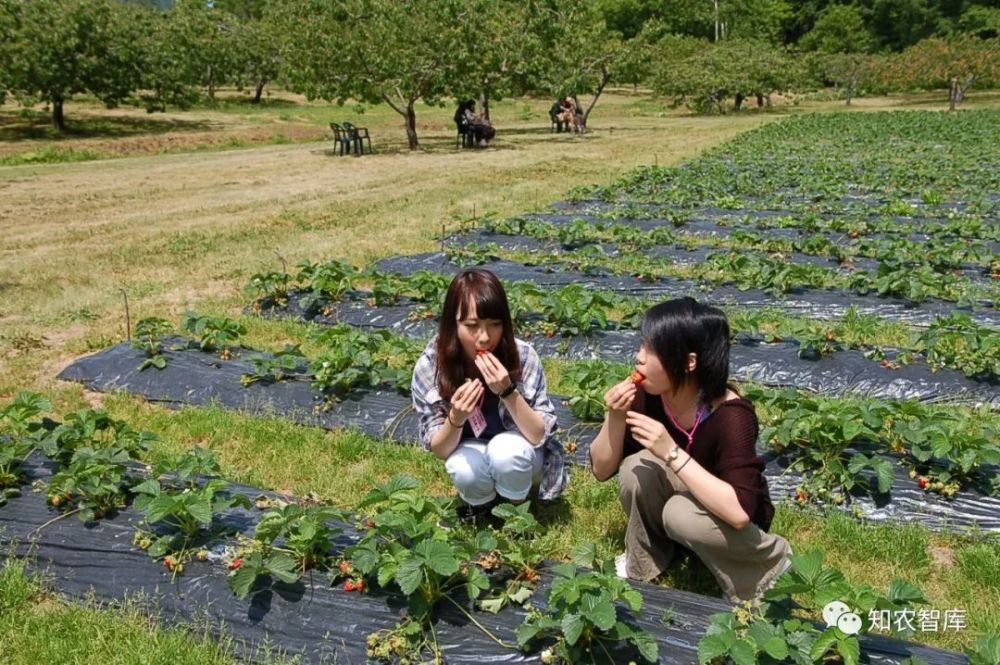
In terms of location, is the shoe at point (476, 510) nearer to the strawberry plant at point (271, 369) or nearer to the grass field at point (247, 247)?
the grass field at point (247, 247)

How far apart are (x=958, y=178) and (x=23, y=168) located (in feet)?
63.5

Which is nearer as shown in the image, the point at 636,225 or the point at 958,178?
the point at 636,225

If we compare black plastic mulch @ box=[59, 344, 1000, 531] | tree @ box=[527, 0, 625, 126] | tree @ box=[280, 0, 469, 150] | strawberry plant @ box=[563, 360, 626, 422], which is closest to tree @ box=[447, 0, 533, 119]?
tree @ box=[280, 0, 469, 150]

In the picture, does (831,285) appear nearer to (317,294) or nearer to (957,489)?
(957,489)

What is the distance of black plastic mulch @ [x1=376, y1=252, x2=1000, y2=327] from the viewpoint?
254 inches

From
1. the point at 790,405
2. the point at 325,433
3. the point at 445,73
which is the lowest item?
the point at 325,433

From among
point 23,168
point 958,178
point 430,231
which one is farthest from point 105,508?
point 23,168

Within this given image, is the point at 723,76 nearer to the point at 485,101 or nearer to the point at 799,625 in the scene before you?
the point at 485,101

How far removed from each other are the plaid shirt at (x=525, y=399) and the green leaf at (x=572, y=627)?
1192mm

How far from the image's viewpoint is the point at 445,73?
2119 cm

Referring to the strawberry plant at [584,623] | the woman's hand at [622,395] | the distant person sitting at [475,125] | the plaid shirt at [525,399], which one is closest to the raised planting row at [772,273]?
the plaid shirt at [525,399]

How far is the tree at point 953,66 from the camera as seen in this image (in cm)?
3581

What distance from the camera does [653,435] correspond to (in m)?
2.79

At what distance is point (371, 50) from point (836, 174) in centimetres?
1150
